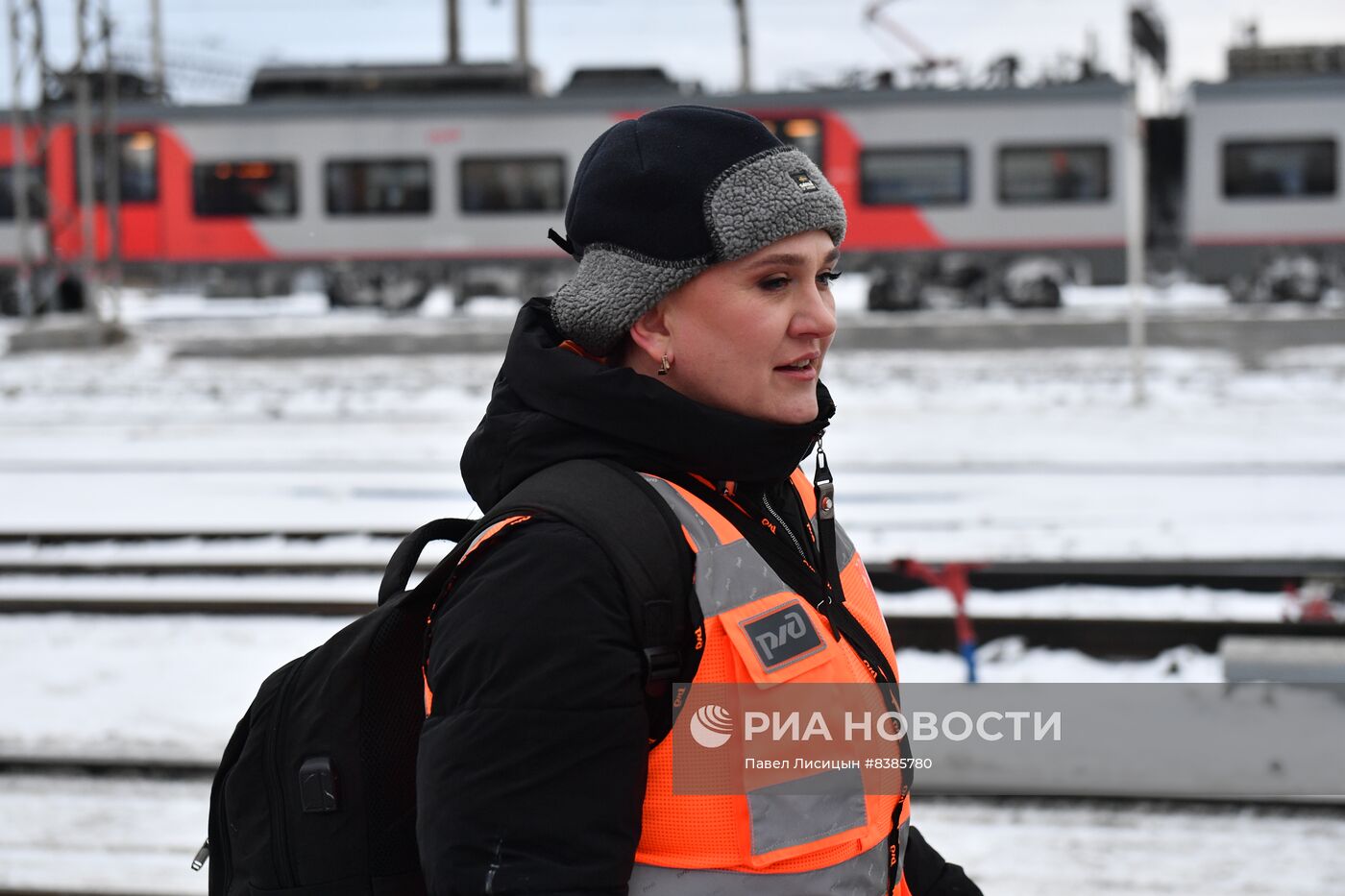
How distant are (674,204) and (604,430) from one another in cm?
27

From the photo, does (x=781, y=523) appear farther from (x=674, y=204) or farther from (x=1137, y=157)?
(x=1137, y=157)

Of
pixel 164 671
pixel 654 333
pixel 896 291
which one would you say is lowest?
pixel 896 291

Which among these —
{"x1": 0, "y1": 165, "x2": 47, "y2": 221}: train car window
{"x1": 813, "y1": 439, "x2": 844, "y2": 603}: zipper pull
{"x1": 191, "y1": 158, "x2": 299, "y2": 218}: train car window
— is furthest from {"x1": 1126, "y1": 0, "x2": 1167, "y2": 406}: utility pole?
{"x1": 0, "y1": 165, "x2": 47, "y2": 221}: train car window

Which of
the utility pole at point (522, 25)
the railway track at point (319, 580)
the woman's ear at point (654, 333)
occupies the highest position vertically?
the utility pole at point (522, 25)

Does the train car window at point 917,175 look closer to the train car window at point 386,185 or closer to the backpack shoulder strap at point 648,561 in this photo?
the train car window at point 386,185

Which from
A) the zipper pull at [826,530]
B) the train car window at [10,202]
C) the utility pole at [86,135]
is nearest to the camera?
the zipper pull at [826,530]

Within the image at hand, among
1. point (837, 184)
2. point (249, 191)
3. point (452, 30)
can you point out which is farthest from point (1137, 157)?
point (452, 30)

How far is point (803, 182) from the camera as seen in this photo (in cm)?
161

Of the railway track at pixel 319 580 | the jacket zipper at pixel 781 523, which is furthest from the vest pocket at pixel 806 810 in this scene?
the railway track at pixel 319 580

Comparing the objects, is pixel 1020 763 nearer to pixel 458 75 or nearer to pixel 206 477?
pixel 206 477

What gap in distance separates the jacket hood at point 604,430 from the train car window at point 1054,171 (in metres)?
24.5

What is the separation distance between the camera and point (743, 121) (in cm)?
163

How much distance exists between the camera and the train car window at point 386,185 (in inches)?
1017

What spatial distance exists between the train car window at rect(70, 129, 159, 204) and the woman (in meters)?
26.7
